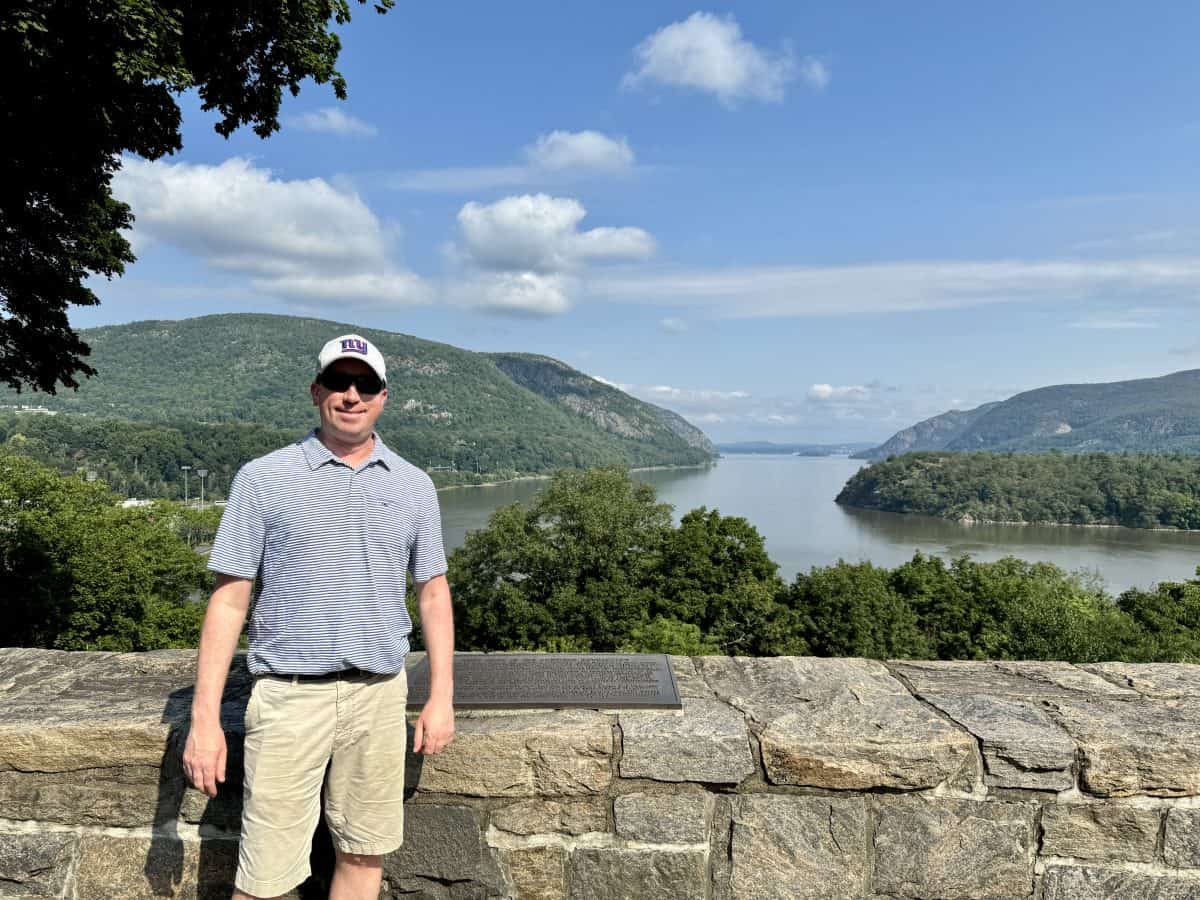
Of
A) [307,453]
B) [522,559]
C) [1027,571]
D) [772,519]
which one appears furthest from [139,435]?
[307,453]

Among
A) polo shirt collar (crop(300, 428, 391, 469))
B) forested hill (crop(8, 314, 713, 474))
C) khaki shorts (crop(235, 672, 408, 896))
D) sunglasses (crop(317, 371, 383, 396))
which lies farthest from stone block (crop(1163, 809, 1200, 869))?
forested hill (crop(8, 314, 713, 474))

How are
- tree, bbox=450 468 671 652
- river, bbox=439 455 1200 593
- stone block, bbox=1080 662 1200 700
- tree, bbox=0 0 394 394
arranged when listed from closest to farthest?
stone block, bbox=1080 662 1200 700
tree, bbox=0 0 394 394
tree, bbox=450 468 671 652
river, bbox=439 455 1200 593

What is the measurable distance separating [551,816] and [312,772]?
83 cm

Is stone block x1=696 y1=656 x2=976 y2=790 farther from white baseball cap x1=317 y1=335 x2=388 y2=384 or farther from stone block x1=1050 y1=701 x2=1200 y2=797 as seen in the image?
white baseball cap x1=317 y1=335 x2=388 y2=384

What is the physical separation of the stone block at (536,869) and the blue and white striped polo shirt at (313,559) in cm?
91

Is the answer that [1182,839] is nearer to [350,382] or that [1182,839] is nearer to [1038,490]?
[350,382]

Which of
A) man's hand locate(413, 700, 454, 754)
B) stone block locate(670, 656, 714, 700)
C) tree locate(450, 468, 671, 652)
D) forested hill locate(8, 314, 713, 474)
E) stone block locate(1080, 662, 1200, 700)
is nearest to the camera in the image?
man's hand locate(413, 700, 454, 754)

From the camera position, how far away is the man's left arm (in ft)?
6.54

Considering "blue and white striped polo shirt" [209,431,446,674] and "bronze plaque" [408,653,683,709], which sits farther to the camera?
"bronze plaque" [408,653,683,709]

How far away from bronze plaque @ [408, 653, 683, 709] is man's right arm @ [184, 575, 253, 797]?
0.81 meters

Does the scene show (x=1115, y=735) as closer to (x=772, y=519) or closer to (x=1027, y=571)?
(x=1027, y=571)

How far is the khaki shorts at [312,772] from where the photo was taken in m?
1.83

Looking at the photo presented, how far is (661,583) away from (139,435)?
84668 millimetres

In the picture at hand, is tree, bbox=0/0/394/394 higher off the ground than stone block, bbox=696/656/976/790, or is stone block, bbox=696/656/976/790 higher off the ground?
tree, bbox=0/0/394/394
